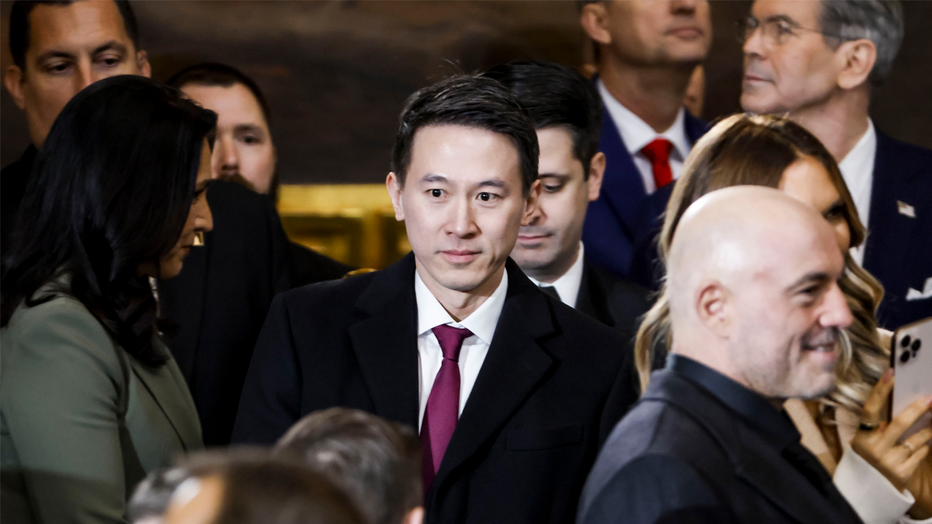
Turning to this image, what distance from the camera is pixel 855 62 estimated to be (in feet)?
11.9

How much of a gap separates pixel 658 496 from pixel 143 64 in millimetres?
2785

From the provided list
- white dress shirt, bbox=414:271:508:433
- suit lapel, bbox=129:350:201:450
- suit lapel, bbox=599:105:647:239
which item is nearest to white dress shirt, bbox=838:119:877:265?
suit lapel, bbox=599:105:647:239

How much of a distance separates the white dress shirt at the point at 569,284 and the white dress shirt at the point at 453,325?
0.77 meters

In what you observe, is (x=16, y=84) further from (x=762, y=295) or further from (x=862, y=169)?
(x=862, y=169)

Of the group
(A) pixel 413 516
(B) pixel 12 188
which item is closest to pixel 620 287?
(A) pixel 413 516

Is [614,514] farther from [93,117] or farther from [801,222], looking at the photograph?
[93,117]

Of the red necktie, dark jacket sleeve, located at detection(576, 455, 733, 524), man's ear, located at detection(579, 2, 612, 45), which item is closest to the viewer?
dark jacket sleeve, located at detection(576, 455, 733, 524)

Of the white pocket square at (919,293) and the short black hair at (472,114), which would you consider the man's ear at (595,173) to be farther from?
the white pocket square at (919,293)

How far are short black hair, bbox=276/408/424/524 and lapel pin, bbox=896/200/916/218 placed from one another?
2.88 meters

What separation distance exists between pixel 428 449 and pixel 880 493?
953mm

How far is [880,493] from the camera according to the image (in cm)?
198

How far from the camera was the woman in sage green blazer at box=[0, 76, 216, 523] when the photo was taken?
180 centimetres

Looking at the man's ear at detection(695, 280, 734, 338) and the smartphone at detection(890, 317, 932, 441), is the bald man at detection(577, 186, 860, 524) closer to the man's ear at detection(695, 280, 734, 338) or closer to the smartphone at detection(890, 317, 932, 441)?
the man's ear at detection(695, 280, 734, 338)

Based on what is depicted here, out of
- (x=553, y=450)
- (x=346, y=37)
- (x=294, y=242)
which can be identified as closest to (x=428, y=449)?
(x=553, y=450)
